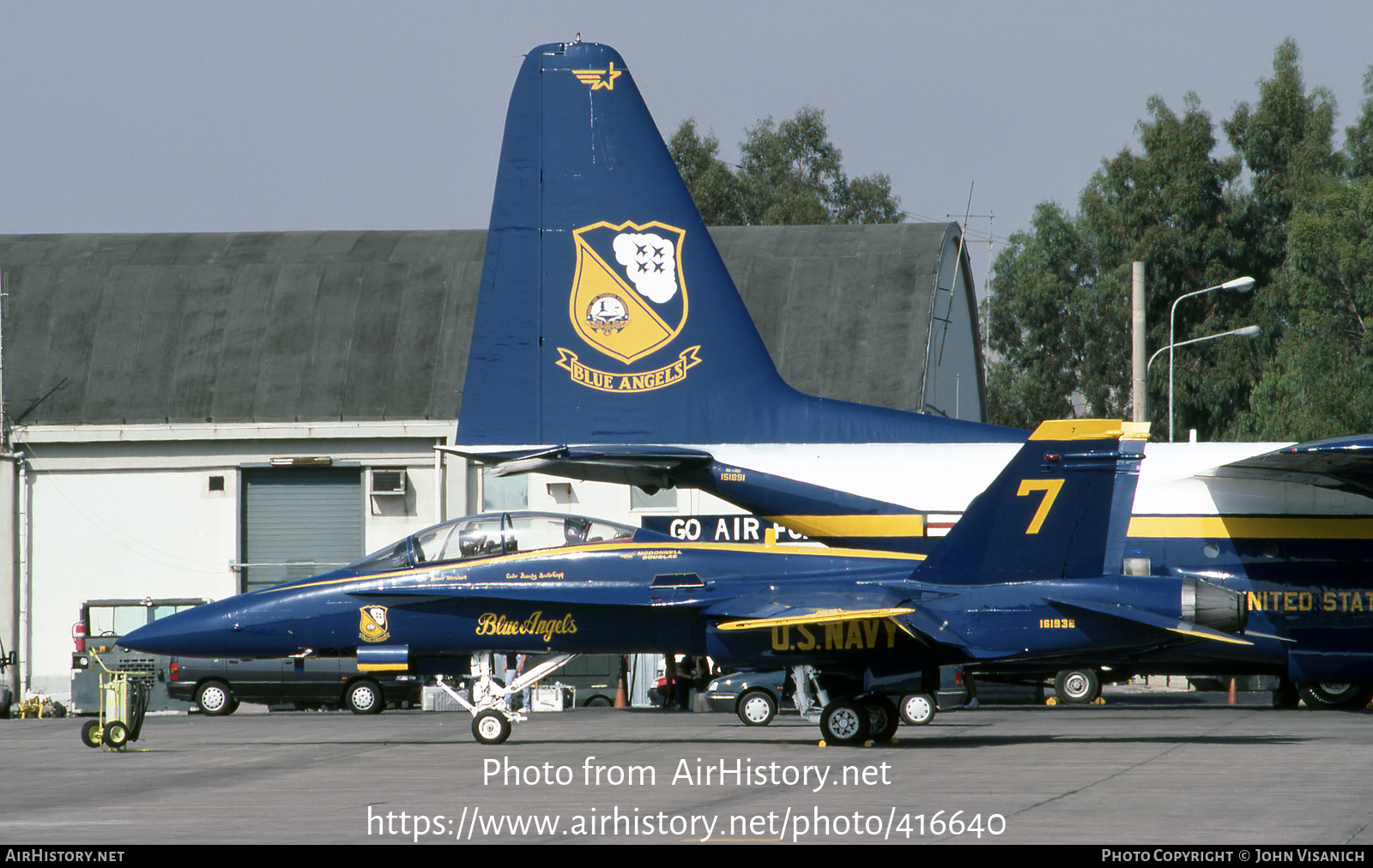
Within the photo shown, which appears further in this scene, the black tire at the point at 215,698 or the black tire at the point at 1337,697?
the black tire at the point at 215,698

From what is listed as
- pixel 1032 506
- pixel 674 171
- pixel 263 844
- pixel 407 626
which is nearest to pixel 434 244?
pixel 674 171

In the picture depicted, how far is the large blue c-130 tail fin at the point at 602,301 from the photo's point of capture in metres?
19.1

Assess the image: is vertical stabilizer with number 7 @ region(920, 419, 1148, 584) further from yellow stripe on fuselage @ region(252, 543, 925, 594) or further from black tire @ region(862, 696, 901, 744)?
black tire @ region(862, 696, 901, 744)

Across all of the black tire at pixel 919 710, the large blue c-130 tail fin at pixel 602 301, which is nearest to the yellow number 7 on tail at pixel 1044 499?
the large blue c-130 tail fin at pixel 602 301

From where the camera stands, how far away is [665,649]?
16656 millimetres

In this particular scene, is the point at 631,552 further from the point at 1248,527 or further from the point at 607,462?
the point at 1248,527

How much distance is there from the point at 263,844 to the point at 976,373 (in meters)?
33.6

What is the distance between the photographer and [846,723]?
15.3 m

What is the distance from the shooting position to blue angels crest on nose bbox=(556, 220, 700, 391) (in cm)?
1930

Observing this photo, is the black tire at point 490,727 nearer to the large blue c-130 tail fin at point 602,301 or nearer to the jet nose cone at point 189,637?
the jet nose cone at point 189,637

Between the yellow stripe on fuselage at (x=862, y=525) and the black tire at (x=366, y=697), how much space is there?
11.9 meters

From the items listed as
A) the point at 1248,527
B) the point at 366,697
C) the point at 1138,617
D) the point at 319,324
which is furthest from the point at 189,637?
the point at 319,324

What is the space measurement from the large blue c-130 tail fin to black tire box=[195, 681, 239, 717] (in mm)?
11140
